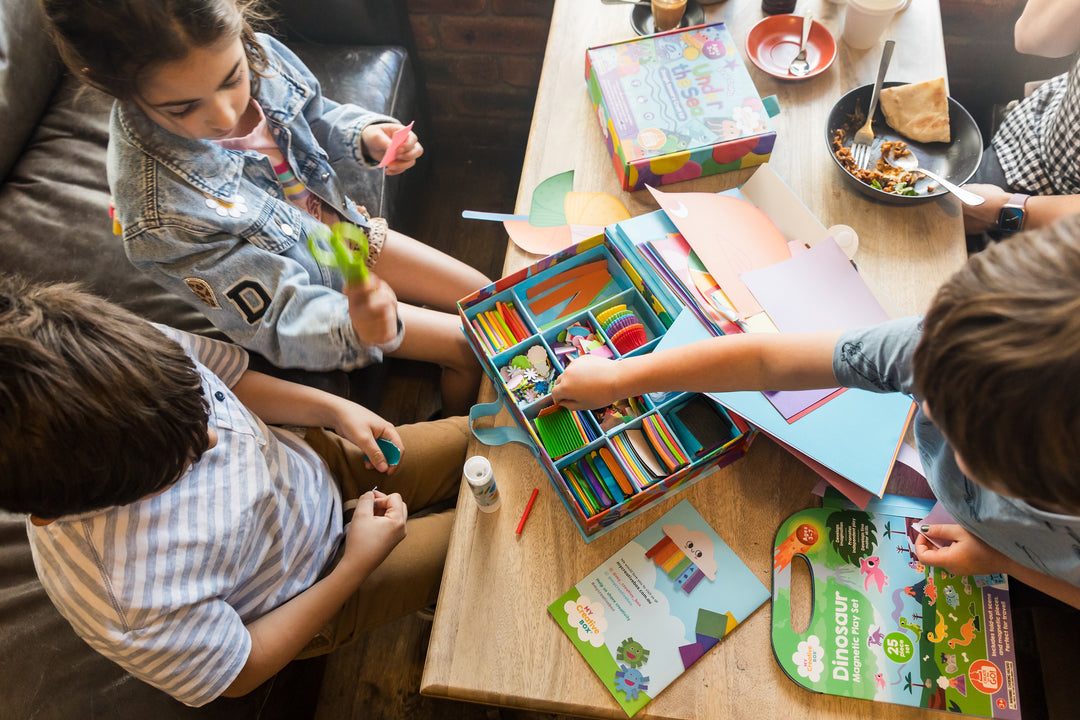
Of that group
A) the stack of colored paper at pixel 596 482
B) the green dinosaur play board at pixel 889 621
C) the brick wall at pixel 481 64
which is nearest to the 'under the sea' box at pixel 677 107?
the stack of colored paper at pixel 596 482

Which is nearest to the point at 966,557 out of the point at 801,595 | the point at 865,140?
the point at 801,595

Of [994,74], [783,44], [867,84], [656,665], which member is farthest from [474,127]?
[656,665]

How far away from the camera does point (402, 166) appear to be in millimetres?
1320

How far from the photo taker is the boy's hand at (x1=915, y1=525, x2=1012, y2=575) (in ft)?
2.56

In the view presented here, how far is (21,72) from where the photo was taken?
4.54 feet

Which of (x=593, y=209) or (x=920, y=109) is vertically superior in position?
(x=920, y=109)

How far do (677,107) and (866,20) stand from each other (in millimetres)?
397

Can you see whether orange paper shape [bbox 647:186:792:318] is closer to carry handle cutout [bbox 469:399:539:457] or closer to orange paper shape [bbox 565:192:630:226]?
orange paper shape [bbox 565:192:630:226]

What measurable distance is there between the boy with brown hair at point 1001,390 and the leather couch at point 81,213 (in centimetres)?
97

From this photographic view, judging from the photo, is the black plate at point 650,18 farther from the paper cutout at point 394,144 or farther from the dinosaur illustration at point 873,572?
the dinosaur illustration at point 873,572

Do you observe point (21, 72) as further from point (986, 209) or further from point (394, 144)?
point (986, 209)

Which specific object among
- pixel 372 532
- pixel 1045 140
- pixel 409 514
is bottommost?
pixel 409 514

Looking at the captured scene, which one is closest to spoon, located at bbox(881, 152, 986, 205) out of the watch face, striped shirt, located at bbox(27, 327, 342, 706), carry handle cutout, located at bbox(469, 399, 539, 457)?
the watch face

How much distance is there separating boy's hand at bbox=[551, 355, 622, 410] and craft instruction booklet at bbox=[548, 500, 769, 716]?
183 millimetres
